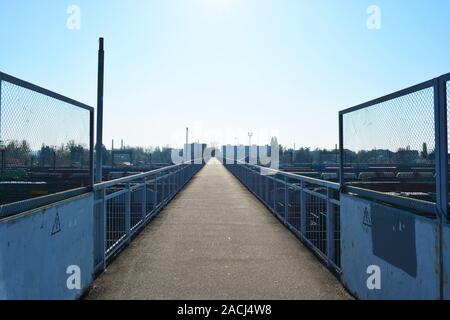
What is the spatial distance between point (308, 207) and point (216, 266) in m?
3.52

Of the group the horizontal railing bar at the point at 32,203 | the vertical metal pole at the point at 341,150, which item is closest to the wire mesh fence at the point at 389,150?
the vertical metal pole at the point at 341,150

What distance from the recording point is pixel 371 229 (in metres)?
4.23

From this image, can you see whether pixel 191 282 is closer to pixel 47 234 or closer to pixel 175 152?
pixel 47 234

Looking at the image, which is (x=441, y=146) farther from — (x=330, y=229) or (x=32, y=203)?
(x=32, y=203)

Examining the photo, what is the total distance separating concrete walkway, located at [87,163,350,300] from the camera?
479cm

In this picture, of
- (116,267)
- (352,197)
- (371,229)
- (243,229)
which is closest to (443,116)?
(371,229)

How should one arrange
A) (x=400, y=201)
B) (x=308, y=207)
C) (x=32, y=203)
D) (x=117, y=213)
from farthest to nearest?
1. (x=308, y=207)
2. (x=117, y=213)
3. (x=400, y=201)
4. (x=32, y=203)

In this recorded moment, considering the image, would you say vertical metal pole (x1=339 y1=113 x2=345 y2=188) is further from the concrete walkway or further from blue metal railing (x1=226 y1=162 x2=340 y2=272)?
the concrete walkway

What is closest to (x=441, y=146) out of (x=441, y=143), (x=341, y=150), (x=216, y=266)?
(x=441, y=143)

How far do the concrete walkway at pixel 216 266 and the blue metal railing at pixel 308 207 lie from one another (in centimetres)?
A: 26

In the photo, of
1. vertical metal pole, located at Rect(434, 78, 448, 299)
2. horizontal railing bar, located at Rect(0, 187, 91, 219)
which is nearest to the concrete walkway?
horizontal railing bar, located at Rect(0, 187, 91, 219)

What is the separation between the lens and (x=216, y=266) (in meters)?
5.86

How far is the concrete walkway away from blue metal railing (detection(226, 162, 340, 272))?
26cm

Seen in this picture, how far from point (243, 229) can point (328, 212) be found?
10.1ft
